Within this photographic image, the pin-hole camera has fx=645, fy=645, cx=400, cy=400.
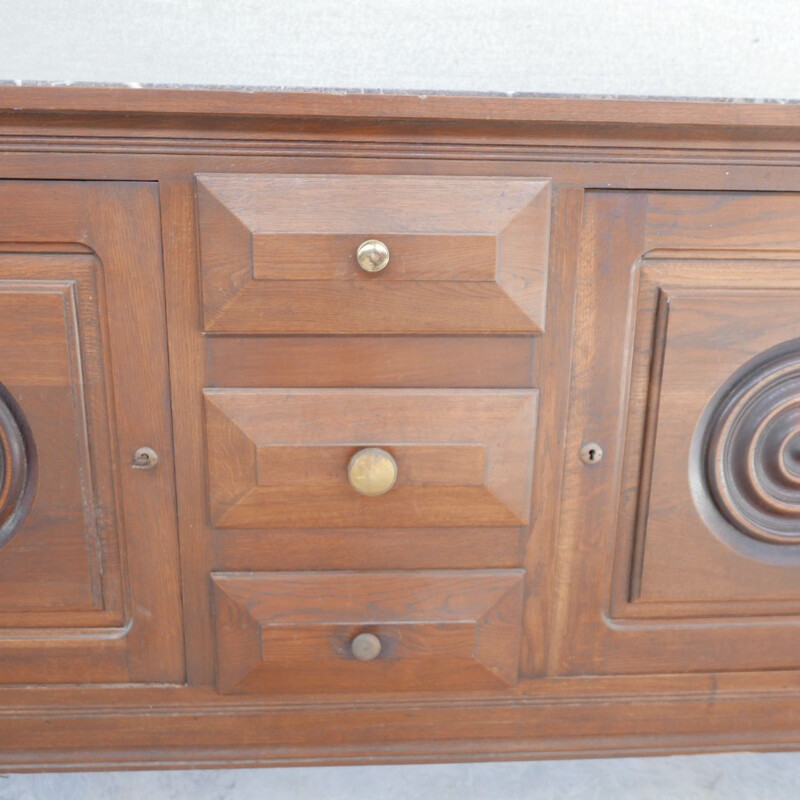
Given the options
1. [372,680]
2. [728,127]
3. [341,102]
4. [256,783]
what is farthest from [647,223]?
[256,783]

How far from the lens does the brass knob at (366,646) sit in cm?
60

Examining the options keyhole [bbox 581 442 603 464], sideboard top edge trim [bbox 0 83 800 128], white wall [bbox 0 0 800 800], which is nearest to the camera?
sideboard top edge trim [bbox 0 83 800 128]

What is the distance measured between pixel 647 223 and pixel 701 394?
164 millimetres

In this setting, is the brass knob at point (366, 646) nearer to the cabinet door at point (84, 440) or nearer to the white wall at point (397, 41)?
the cabinet door at point (84, 440)

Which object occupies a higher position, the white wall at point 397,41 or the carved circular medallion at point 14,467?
the white wall at point 397,41

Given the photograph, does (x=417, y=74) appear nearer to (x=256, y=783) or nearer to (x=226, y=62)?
(x=226, y=62)

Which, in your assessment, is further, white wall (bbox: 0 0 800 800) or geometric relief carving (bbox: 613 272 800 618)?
white wall (bbox: 0 0 800 800)

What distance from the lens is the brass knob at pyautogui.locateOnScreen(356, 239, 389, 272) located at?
0.53 meters

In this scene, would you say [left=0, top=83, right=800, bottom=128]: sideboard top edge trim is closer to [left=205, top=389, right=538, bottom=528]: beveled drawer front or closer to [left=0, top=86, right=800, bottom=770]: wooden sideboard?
[left=0, top=86, right=800, bottom=770]: wooden sideboard

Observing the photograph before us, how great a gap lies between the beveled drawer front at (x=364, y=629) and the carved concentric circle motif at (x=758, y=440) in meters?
0.22

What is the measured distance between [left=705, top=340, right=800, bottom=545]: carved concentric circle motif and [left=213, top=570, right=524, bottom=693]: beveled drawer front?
22cm

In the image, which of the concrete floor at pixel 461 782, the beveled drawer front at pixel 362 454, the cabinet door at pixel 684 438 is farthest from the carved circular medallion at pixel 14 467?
the cabinet door at pixel 684 438

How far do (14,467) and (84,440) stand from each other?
68 millimetres

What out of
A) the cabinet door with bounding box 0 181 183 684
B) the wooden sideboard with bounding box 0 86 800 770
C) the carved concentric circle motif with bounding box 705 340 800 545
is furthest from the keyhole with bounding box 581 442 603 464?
the cabinet door with bounding box 0 181 183 684
